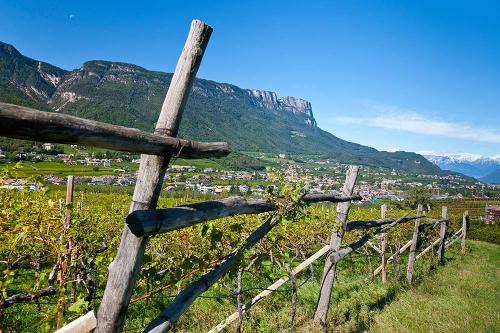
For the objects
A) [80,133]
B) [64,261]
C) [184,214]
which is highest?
[80,133]

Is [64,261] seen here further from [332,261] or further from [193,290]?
[332,261]

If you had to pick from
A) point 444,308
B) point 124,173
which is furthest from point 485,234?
point 124,173

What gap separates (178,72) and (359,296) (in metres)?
6.49

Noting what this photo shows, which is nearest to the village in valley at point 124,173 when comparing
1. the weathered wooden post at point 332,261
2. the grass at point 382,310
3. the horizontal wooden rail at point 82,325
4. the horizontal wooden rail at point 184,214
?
the horizontal wooden rail at point 184,214

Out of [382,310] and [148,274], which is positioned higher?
[148,274]

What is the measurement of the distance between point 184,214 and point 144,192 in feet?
1.05

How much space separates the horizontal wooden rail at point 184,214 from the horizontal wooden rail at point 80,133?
1.17 feet

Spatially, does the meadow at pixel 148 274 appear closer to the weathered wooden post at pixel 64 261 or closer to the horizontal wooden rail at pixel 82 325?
the weathered wooden post at pixel 64 261

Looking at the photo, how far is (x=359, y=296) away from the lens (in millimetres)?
6992

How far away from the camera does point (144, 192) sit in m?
2.00

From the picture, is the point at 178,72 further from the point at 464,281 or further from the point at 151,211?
the point at 464,281

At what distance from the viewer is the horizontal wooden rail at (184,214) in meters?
1.86

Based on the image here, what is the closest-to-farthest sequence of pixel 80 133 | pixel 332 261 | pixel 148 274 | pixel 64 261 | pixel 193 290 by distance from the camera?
pixel 80 133
pixel 193 290
pixel 148 274
pixel 64 261
pixel 332 261

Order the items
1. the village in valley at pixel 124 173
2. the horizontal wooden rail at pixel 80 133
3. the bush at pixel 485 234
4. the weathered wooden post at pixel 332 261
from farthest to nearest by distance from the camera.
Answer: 1. the bush at pixel 485 234
2. the weathered wooden post at pixel 332 261
3. the village in valley at pixel 124 173
4. the horizontal wooden rail at pixel 80 133
